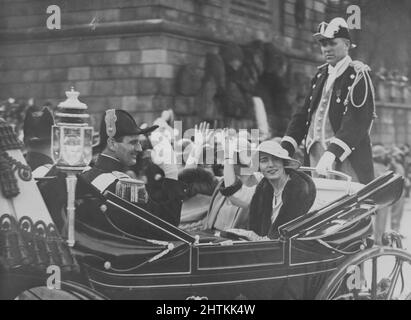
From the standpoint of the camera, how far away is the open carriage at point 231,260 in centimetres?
410

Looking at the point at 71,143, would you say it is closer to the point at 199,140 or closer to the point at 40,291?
the point at 40,291

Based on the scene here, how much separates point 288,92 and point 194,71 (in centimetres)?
68

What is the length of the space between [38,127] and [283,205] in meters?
1.57

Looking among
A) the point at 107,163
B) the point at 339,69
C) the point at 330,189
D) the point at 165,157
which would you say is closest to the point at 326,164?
the point at 330,189

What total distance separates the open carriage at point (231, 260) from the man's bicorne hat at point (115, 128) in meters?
0.36

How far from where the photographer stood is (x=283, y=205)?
475 centimetres

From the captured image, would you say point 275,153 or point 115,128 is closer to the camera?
point 115,128

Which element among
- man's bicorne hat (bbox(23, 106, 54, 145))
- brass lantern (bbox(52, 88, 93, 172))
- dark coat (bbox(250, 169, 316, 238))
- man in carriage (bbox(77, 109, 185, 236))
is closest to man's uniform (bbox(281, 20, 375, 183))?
dark coat (bbox(250, 169, 316, 238))

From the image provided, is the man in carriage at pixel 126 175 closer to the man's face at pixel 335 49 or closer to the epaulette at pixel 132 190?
the epaulette at pixel 132 190

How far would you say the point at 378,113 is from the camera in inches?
205

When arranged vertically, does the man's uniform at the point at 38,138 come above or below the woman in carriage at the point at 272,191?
above

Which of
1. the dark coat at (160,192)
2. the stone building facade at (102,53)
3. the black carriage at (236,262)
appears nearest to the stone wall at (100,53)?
the stone building facade at (102,53)
